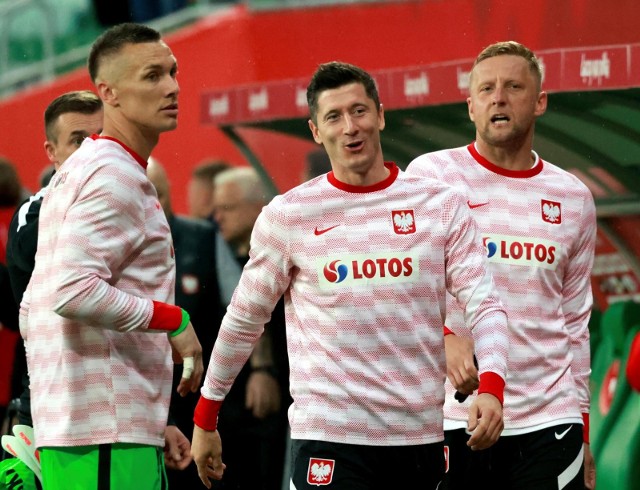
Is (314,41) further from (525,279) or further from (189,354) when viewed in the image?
(189,354)

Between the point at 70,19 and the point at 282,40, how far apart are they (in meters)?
3.27

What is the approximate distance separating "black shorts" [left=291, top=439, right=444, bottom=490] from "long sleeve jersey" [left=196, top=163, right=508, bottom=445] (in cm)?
3

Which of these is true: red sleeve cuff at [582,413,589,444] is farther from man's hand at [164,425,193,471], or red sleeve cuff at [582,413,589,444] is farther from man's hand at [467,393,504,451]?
man's hand at [164,425,193,471]

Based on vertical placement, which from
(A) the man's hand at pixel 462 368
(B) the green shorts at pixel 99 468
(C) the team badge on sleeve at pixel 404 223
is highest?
(C) the team badge on sleeve at pixel 404 223

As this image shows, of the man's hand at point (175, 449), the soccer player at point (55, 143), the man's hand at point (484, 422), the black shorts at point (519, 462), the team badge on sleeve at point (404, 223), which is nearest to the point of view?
the man's hand at point (484, 422)

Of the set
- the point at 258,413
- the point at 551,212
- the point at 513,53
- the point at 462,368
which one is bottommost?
the point at 258,413

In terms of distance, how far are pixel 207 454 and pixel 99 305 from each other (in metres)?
0.65

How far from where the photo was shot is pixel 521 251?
487cm

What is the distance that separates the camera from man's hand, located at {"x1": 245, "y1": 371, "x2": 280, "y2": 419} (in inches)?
280

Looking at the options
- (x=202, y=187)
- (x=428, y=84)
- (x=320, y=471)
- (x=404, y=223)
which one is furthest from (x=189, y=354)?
(x=202, y=187)

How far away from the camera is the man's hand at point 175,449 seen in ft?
15.0

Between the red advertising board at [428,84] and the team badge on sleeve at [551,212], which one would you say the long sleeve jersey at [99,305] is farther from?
the red advertising board at [428,84]

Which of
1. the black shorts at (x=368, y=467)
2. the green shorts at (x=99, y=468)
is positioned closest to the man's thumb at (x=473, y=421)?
the black shorts at (x=368, y=467)

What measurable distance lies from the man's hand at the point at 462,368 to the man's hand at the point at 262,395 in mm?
2789
